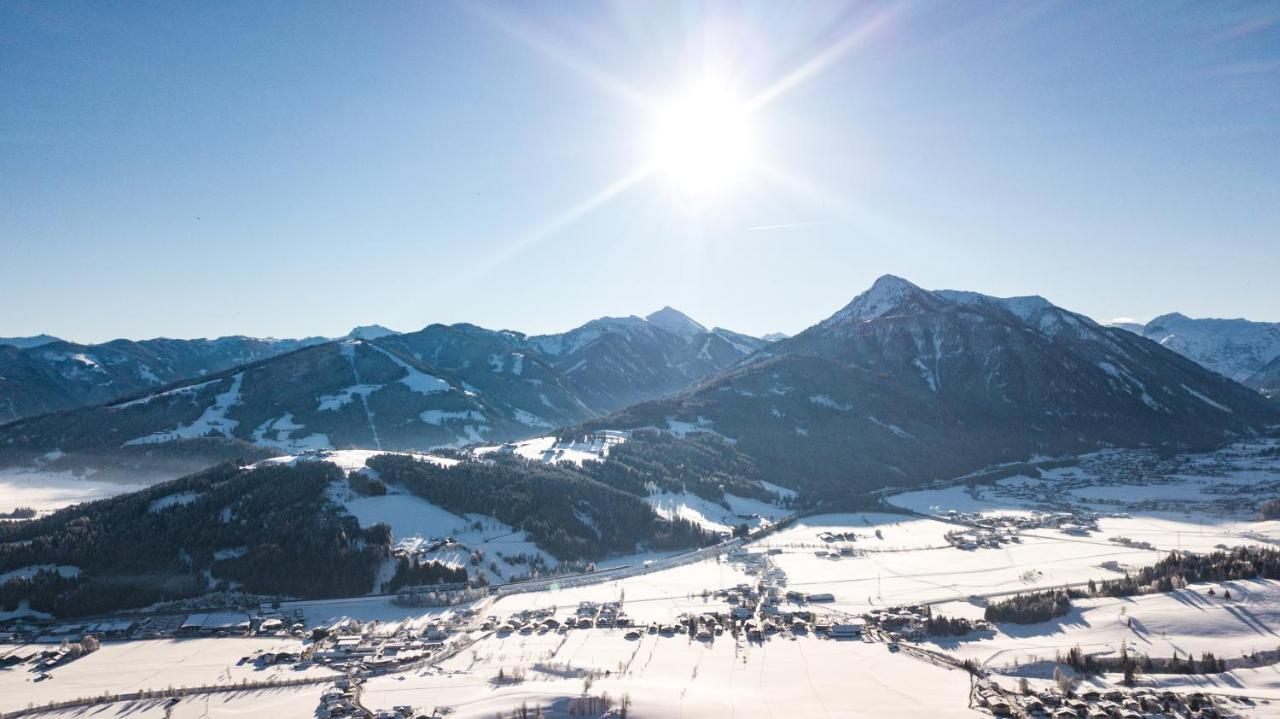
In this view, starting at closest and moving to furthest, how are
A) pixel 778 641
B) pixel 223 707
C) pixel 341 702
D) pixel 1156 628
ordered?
pixel 341 702 < pixel 223 707 < pixel 1156 628 < pixel 778 641

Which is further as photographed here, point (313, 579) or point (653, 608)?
point (313, 579)

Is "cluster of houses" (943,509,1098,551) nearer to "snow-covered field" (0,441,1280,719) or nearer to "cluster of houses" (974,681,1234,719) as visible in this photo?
"snow-covered field" (0,441,1280,719)

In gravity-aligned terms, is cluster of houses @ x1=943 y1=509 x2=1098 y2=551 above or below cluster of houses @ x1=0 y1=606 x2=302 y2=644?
above

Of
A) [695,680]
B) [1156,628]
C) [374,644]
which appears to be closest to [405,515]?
[374,644]

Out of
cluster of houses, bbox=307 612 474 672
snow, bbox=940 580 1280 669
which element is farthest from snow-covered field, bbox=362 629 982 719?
snow, bbox=940 580 1280 669

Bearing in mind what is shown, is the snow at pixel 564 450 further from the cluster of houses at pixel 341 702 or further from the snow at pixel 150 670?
the cluster of houses at pixel 341 702

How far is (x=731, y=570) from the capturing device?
352 ft

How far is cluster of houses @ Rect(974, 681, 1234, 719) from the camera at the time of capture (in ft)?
159

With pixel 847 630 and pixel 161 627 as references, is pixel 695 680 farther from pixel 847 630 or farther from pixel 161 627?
pixel 161 627

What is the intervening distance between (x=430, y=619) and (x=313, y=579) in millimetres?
23432

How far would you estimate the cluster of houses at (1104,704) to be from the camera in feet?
159

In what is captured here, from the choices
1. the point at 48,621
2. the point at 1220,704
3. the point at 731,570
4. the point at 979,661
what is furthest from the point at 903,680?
the point at 48,621

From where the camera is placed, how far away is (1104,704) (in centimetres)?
5047

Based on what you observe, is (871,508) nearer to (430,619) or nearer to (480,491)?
(480,491)
